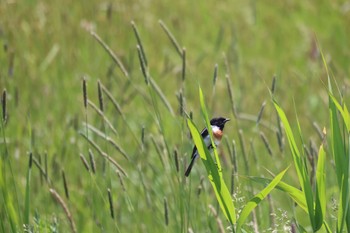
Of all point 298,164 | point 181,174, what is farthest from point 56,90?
point 298,164

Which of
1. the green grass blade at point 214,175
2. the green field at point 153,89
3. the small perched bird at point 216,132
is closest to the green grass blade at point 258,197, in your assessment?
the green grass blade at point 214,175

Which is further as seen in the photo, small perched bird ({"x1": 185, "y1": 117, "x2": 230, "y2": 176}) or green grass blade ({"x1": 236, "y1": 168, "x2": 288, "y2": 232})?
small perched bird ({"x1": 185, "y1": 117, "x2": 230, "y2": 176})

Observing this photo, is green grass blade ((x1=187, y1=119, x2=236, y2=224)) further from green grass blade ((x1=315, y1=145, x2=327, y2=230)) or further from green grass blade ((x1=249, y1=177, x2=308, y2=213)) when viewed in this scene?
green grass blade ((x1=315, y1=145, x2=327, y2=230))

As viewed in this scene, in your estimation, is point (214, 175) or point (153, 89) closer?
point (214, 175)

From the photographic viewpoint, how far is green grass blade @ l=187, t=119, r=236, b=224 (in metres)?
2.37

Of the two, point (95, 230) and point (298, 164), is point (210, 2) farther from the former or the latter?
point (298, 164)

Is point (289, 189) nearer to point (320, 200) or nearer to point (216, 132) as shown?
point (320, 200)

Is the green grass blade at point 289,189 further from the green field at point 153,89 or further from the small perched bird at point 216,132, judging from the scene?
the green field at point 153,89

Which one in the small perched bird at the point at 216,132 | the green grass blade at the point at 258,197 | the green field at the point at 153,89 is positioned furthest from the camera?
the green field at the point at 153,89

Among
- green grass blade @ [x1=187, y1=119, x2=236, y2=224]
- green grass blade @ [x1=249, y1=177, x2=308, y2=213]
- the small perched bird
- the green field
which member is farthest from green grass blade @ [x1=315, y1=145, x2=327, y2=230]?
the green field

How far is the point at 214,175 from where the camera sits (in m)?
2.38

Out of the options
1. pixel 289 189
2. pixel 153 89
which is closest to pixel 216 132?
pixel 289 189

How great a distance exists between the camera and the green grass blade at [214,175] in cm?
237

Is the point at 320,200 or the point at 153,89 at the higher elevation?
the point at 320,200
